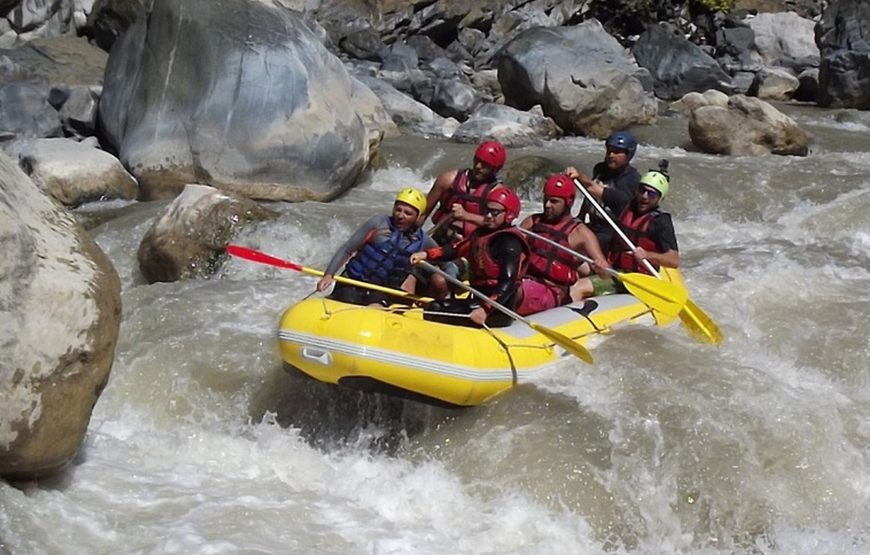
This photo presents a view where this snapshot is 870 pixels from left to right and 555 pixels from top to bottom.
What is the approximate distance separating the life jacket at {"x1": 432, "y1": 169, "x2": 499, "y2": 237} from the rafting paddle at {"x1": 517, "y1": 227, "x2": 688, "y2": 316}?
583 mm

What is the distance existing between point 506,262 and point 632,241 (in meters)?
1.37

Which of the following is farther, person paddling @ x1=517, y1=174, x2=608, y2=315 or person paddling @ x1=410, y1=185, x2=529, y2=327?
person paddling @ x1=517, y1=174, x2=608, y2=315

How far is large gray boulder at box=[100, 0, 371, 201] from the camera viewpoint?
29.0ft

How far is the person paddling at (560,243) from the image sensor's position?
5699 mm

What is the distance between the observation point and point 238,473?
4484 mm

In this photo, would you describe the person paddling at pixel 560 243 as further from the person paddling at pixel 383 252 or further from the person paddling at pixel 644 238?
the person paddling at pixel 383 252

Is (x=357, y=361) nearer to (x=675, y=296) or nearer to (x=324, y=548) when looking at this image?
(x=324, y=548)

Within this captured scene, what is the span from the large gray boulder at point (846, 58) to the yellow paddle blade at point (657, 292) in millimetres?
10745

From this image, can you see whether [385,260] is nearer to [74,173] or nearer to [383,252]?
[383,252]

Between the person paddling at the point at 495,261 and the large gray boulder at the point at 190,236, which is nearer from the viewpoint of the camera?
the person paddling at the point at 495,261

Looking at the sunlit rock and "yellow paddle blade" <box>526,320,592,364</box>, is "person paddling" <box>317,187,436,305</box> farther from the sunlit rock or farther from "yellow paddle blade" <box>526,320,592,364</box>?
the sunlit rock

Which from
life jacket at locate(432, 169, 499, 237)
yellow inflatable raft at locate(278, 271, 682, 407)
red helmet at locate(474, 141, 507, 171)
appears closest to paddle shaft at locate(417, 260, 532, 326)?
yellow inflatable raft at locate(278, 271, 682, 407)

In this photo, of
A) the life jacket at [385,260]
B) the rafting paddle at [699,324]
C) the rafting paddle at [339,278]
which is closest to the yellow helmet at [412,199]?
the life jacket at [385,260]

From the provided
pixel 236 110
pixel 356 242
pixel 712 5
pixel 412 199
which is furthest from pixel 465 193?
pixel 712 5
